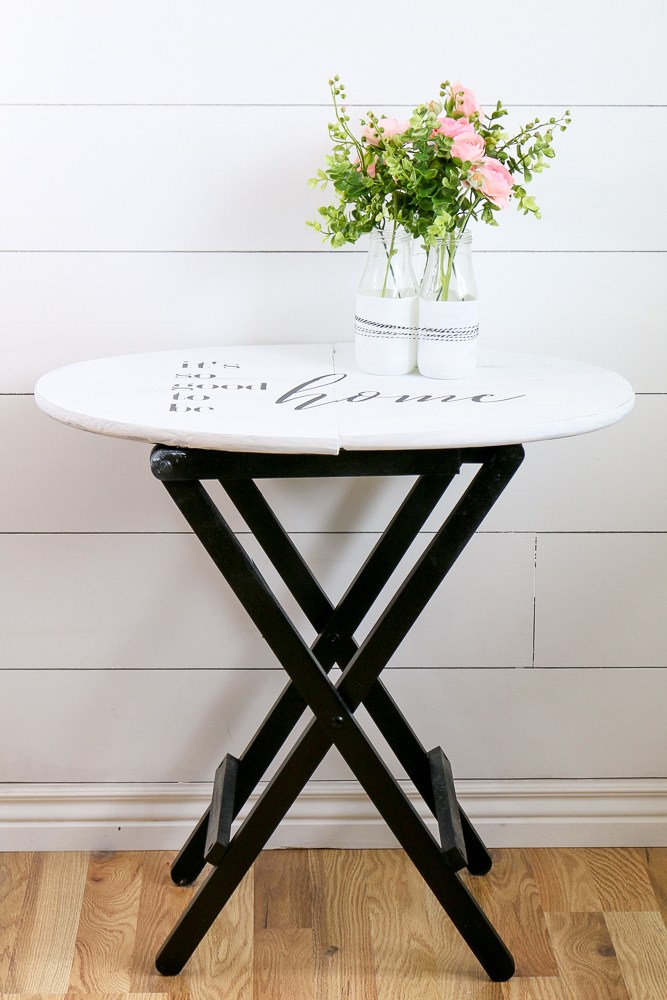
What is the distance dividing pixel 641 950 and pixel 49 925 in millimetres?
868

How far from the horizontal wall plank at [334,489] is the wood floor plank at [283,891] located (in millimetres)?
554

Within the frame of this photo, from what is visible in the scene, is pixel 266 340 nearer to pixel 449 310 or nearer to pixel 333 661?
pixel 449 310

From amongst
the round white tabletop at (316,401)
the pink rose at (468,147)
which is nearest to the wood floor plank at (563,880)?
the round white tabletop at (316,401)

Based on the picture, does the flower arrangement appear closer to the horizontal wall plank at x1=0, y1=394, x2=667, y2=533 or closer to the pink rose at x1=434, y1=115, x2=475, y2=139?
the pink rose at x1=434, y1=115, x2=475, y2=139

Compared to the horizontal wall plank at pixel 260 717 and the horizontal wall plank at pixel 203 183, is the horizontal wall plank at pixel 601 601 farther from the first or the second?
the horizontal wall plank at pixel 203 183

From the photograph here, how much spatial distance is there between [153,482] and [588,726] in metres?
0.82

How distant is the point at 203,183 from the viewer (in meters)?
1.39

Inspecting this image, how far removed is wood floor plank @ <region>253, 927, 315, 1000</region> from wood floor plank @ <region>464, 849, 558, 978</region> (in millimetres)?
287

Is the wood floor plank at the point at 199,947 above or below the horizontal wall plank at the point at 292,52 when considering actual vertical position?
below

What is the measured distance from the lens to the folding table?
1047mm

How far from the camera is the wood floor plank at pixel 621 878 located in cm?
151

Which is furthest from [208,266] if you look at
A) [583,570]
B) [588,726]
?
[588,726]

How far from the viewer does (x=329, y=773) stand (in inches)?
64.1

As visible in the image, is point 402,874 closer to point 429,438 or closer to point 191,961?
point 191,961
